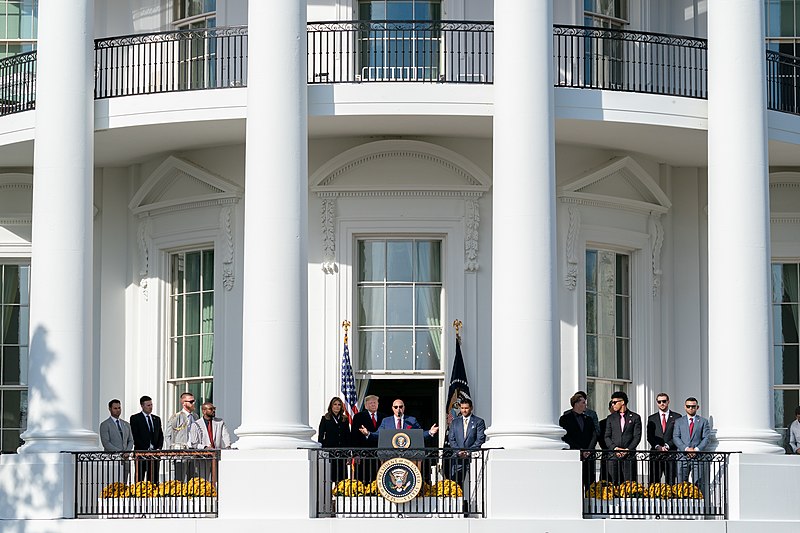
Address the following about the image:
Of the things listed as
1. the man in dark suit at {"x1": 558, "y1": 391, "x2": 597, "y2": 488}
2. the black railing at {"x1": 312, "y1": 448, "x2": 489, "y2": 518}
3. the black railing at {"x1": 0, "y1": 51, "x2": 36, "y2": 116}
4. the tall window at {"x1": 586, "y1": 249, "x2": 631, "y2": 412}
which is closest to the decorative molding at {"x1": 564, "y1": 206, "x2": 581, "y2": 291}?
the tall window at {"x1": 586, "y1": 249, "x2": 631, "y2": 412}

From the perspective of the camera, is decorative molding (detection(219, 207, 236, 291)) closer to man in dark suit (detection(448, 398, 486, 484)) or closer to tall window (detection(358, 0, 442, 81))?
tall window (detection(358, 0, 442, 81))

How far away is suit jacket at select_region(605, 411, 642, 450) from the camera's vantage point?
961 inches

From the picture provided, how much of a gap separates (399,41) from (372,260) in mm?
3520

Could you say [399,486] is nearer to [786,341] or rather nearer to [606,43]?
[606,43]

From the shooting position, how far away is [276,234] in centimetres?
2352

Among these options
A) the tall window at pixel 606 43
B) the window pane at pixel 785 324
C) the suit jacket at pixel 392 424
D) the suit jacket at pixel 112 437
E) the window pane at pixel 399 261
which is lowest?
the suit jacket at pixel 112 437

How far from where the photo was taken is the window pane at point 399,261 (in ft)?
91.0

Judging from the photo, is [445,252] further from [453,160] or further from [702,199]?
[702,199]

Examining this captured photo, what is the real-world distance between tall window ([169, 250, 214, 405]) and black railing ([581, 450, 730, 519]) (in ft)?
24.0

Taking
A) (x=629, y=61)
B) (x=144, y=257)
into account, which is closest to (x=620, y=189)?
(x=629, y=61)

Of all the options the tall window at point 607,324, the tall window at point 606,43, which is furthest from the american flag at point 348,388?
the tall window at point 606,43

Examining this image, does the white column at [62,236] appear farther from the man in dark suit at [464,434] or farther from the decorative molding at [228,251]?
the man in dark suit at [464,434]

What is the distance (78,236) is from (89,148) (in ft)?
4.48

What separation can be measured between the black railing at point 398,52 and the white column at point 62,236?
3.76 metres
